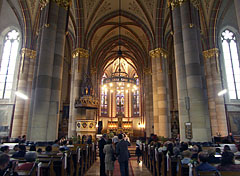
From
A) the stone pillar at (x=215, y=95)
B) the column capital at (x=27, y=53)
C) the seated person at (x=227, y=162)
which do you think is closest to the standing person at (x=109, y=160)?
the seated person at (x=227, y=162)

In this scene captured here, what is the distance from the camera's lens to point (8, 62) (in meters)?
19.1

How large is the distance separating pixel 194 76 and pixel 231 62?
12.7 m

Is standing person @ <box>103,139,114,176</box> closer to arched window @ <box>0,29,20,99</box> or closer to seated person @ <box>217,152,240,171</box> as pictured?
seated person @ <box>217,152,240,171</box>

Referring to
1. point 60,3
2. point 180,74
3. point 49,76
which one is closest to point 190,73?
point 180,74

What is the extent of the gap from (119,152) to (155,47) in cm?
1423

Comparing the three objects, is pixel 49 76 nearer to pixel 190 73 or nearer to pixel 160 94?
pixel 190 73

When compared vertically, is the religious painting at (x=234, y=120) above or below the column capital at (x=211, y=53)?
below

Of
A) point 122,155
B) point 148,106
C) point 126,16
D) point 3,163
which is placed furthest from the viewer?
point 148,106

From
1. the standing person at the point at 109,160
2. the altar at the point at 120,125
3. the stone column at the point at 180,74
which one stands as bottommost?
the standing person at the point at 109,160

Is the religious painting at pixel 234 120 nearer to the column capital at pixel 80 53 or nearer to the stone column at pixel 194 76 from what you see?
the stone column at pixel 194 76

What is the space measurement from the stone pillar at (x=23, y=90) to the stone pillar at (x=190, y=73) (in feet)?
42.5

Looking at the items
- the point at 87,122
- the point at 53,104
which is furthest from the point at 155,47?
the point at 53,104

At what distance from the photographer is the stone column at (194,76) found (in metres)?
8.37

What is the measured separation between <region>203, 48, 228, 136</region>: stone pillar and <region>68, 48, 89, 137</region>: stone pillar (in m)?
11.3
